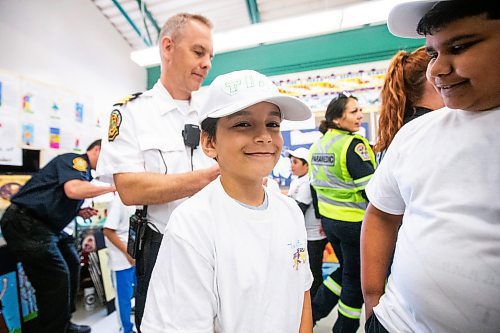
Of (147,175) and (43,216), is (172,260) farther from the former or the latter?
(43,216)

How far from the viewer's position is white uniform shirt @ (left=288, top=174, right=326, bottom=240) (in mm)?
2604

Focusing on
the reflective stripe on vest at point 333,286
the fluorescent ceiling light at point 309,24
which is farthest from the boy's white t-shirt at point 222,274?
the fluorescent ceiling light at point 309,24

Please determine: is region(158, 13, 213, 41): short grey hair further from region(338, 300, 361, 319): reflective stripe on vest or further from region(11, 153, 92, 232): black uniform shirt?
region(338, 300, 361, 319): reflective stripe on vest

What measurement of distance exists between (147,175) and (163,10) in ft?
12.6

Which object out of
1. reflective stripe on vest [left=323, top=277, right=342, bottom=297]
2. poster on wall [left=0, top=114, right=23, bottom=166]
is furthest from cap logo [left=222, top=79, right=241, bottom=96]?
poster on wall [left=0, top=114, right=23, bottom=166]

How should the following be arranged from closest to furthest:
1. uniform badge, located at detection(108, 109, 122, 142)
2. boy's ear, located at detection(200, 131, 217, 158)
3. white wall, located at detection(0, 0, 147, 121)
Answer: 1. boy's ear, located at detection(200, 131, 217, 158)
2. uniform badge, located at detection(108, 109, 122, 142)
3. white wall, located at detection(0, 0, 147, 121)

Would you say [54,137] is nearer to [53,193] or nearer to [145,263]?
[53,193]

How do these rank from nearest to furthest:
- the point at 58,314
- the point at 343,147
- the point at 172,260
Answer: the point at 172,260
the point at 343,147
the point at 58,314

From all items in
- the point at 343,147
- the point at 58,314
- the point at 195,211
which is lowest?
the point at 58,314

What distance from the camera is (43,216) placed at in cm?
234

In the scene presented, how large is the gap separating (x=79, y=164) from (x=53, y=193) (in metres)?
0.30


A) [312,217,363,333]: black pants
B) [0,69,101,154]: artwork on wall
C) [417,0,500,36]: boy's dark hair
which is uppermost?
[0,69,101,154]: artwork on wall

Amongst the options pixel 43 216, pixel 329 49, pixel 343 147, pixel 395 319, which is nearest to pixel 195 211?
pixel 395 319

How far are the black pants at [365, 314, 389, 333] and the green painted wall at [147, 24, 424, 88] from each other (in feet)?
12.0
